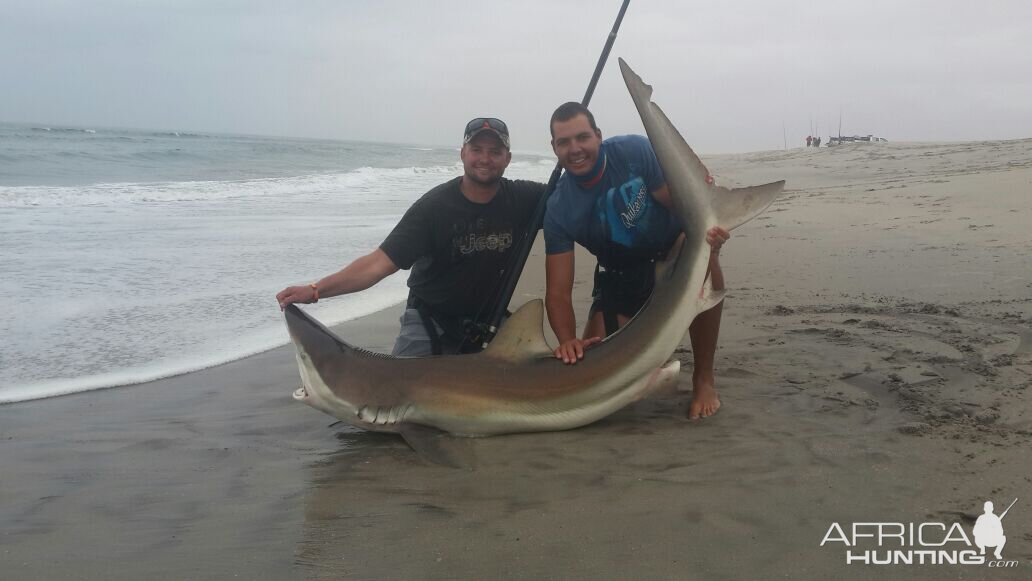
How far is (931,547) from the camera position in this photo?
2264 mm

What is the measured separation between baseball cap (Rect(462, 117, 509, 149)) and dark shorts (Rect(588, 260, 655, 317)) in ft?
3.07

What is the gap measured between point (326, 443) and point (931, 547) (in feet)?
8.14

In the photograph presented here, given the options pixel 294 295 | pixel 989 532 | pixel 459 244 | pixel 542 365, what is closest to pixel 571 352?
pixel 542 365

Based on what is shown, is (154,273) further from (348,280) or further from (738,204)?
(738,204)

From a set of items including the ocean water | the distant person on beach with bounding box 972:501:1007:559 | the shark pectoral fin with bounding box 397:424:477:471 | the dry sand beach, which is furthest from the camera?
the ocean water

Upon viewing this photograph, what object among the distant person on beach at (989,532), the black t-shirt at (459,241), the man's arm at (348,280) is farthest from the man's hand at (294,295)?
the distant person on beach at (989,532)

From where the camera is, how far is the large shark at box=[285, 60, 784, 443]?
10.8ft

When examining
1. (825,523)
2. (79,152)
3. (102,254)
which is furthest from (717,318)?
(79,152)

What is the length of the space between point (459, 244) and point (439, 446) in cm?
140

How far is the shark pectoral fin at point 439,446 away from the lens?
3207 mm

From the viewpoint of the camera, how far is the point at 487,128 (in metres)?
4.25

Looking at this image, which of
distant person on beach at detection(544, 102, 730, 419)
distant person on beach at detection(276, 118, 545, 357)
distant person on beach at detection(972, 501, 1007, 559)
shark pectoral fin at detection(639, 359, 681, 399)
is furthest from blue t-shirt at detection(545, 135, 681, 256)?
distant person on beach at detection(972, 501, 1007, 559)

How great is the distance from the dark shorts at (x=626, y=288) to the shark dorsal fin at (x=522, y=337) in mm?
920

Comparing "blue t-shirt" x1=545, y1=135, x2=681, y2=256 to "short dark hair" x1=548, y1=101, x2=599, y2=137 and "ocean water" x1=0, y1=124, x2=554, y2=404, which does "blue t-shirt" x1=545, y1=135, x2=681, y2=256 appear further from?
"ocean water" x1=0, y1=124, x2=554, y2=404
